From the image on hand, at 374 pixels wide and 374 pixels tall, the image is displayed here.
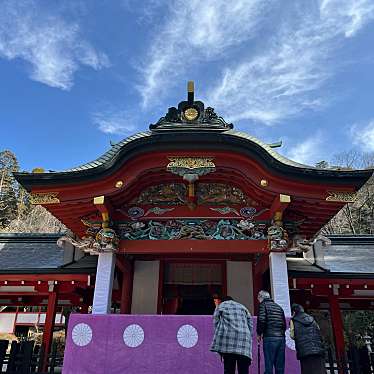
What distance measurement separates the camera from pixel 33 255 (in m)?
10.5

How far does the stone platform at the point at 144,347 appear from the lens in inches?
213

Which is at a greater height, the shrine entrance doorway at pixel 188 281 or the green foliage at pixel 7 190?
the green foliage at pixel 7 190

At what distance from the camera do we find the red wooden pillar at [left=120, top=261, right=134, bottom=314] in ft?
27.0

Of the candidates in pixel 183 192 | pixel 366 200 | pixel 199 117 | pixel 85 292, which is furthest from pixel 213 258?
pixel 366 200

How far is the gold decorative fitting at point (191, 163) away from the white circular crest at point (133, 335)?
9.00 ft

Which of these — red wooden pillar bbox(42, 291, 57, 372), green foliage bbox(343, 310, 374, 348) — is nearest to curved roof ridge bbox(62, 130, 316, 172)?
red wooden pillar bbox(42, 291, 57, 372)

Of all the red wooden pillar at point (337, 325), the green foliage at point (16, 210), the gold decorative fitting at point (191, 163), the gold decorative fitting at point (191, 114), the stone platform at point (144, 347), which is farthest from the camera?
the green foliage at point (16, 210)

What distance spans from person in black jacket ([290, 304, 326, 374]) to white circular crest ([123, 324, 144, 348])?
2.27 metres

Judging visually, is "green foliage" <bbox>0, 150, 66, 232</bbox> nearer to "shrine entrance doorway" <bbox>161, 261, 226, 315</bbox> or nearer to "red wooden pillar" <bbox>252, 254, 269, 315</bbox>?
"shrine entrance doorway" <bbox>161, 261, 226, 315</bbox>

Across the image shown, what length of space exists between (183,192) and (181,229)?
2.39 ft

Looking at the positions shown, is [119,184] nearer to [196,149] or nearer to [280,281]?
[196,149]

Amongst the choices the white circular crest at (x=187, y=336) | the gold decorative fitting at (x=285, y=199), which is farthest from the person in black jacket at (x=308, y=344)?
the gold decorative fitting at (x=285, y=199)

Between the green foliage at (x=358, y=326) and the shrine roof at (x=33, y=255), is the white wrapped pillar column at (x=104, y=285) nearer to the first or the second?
the shrine roof at (x=33, y=255)

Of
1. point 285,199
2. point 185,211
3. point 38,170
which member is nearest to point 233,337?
point 285,199
